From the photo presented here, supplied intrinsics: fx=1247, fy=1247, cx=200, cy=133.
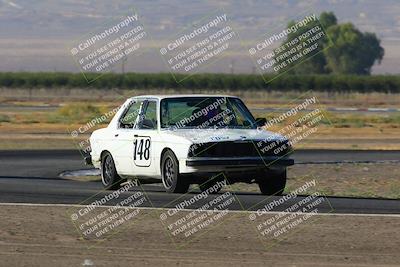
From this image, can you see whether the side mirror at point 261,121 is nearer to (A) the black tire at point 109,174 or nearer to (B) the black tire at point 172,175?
(B) the black tire at point 172,175

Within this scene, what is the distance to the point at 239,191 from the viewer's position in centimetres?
2186

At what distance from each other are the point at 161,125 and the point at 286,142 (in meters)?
2.14

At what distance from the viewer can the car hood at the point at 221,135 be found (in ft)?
A: 62.8

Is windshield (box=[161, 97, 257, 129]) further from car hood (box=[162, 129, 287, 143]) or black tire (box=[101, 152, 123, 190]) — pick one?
black tire (box=[101, 152, 123, 190])

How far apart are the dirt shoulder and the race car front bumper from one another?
2276mm

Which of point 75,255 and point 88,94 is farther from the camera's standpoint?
point 88,94

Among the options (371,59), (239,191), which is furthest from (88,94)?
(239,191)

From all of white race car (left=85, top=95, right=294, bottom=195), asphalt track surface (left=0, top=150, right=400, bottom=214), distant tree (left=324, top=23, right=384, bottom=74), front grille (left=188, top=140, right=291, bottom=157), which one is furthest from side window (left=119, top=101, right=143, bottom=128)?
distant tree (left=324, top=23, right=384, bottom=74)

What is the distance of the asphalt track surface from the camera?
18.4m

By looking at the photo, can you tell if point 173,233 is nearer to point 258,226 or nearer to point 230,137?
point 258,226

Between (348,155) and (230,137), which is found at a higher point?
(230,137)

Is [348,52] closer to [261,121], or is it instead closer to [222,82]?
[222,82]

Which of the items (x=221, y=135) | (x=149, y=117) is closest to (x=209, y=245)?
(x=221, y=135)

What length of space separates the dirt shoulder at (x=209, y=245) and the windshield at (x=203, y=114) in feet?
11.9
